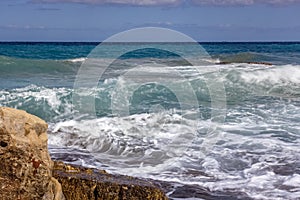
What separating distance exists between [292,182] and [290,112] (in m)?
5.29

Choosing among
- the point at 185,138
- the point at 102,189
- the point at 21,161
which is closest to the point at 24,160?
Result: the point at 21,161

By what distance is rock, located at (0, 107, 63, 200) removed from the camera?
288cm

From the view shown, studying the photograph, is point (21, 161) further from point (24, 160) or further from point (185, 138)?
point (185, 138)

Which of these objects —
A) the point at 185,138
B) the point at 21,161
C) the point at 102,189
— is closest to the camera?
the point at 21,161

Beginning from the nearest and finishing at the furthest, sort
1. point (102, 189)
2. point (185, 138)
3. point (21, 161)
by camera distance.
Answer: point (21, 161) < point (102, 189) < point (185, 138)

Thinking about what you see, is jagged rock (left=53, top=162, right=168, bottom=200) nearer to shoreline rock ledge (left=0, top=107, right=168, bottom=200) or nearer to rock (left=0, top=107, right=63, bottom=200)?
shoreline rock ledge (left=0, top=107, right=168, bottom=200)

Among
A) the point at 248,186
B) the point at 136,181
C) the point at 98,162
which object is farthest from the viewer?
the point at 98,162

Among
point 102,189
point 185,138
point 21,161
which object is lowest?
point 185,138

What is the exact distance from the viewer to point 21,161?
9.52 feet

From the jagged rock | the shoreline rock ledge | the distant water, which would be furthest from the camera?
the distant water

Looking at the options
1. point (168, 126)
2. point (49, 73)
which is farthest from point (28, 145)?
point (49, 73)

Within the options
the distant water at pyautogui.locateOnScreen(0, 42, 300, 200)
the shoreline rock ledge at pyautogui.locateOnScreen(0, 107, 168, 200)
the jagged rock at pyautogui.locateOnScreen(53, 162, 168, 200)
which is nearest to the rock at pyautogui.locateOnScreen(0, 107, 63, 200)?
the shoreline rock ledge at pyautogui.locateOnScreen(0, 107, 168, 200)

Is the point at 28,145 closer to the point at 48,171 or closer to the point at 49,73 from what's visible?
the point at 48,171

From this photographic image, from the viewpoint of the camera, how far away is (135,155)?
6848 mm
